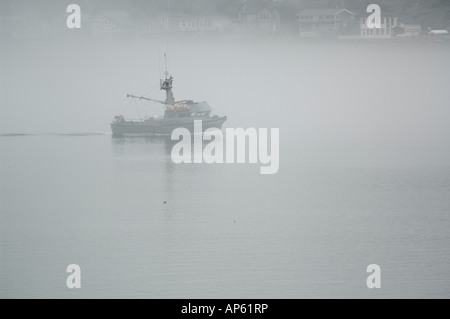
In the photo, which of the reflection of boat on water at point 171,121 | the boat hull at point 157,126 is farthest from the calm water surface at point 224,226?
the reflection of boat on water at point 171,121

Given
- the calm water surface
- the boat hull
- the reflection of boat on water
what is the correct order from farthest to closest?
the reflection of boat on water < the boat hull < the calm water surface

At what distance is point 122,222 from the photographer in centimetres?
2169

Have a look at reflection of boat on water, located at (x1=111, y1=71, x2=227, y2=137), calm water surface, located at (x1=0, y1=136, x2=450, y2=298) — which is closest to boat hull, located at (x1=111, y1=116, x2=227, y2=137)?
reflection of boat on water, located at (x1=111, y1=71, x2=227, y2=137)

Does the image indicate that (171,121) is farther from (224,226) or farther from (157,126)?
(224,226)

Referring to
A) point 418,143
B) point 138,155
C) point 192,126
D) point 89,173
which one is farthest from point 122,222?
point 192,126

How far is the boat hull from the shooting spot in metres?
41.0

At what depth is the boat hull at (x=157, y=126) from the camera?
41.0 metres

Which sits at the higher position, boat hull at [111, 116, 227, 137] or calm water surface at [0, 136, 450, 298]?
boat hull at [111, 116, 227, 137]

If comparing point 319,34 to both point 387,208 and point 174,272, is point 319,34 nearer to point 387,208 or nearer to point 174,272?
point 387,208

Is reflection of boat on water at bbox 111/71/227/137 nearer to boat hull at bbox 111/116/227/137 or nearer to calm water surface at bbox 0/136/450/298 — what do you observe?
boat hull at bbox 111/116/227/137

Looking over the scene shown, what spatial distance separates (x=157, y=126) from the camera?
42.3m

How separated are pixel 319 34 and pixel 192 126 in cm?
1563

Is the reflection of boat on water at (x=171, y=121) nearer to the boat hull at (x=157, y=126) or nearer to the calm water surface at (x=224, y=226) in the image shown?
the boat hull at (x=157, y=126)

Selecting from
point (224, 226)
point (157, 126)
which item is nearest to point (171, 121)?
point (157, 126)
